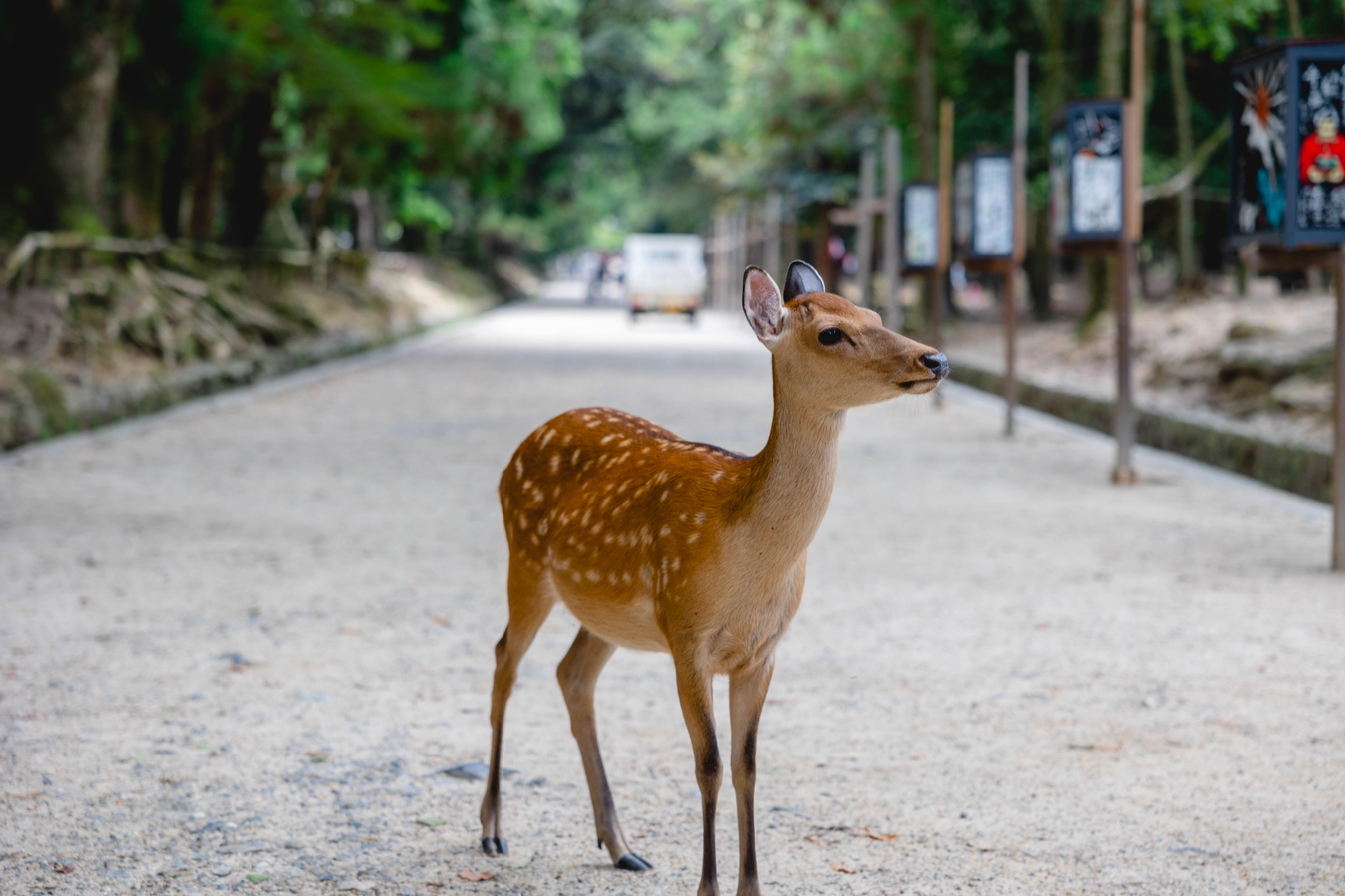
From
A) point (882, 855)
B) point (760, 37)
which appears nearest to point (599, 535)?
point (882, 855)

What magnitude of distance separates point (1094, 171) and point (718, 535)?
29.6 feet

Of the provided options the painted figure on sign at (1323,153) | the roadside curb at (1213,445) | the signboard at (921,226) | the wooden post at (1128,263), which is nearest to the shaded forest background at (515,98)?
the signboard at (921,226)

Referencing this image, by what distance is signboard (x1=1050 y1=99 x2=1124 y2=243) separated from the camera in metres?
11.7

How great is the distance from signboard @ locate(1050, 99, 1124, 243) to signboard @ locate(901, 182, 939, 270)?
6092 mm

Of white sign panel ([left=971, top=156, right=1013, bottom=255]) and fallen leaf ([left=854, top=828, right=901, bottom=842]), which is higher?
white sign panel ([left=971, top=156, right=1013, bottom=255])

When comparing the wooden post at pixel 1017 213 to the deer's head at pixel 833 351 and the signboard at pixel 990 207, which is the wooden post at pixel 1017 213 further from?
the deer's head at pixel 833 351

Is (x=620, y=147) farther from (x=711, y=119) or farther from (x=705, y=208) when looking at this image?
(x=711, y=119)

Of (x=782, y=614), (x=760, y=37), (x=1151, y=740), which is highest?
(x=760, y=37)

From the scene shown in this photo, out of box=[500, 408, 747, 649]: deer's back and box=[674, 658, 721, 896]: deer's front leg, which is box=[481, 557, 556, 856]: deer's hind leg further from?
box=[674, 658, 721, 896]: deer's front leg

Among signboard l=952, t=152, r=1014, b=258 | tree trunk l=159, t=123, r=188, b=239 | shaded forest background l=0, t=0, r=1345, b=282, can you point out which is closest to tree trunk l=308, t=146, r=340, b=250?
shaded forest background l=0, t=0, r=1345, b=282

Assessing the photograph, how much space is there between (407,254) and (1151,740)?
4544cm

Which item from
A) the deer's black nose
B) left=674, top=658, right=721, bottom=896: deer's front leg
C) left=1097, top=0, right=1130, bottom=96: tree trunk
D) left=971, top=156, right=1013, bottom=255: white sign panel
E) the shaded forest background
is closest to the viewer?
the deer's black nose

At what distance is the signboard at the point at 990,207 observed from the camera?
A: 50.9 feet

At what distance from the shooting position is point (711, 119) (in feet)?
139
